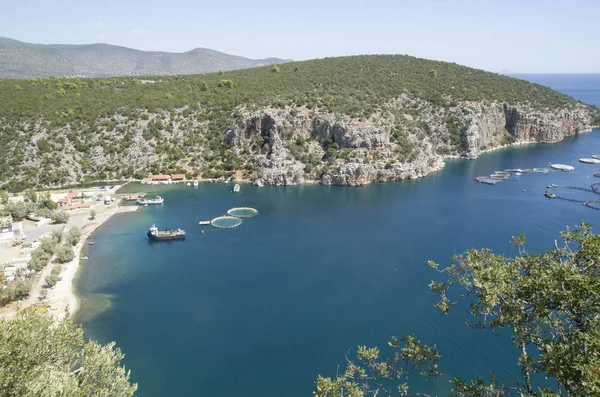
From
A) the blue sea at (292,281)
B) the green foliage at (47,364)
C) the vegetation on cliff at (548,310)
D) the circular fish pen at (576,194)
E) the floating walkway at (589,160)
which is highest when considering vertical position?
the vegetation on cliff at (548,310)

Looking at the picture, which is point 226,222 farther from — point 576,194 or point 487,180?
point 576,194

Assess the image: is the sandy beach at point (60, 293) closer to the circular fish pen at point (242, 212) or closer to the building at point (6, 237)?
the building at point (6, 237)

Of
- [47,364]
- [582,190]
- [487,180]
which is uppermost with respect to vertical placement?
[47,364]

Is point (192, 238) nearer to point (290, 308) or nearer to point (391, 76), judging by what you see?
point (290, 308)

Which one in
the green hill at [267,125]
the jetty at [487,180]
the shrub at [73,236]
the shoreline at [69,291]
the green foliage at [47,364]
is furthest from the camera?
the green hill at [267,125]

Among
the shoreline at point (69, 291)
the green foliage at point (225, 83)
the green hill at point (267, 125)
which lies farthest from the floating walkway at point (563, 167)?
the shoreline at point (69, 291)

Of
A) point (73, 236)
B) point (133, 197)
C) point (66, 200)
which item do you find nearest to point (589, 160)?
point (133, 197)
